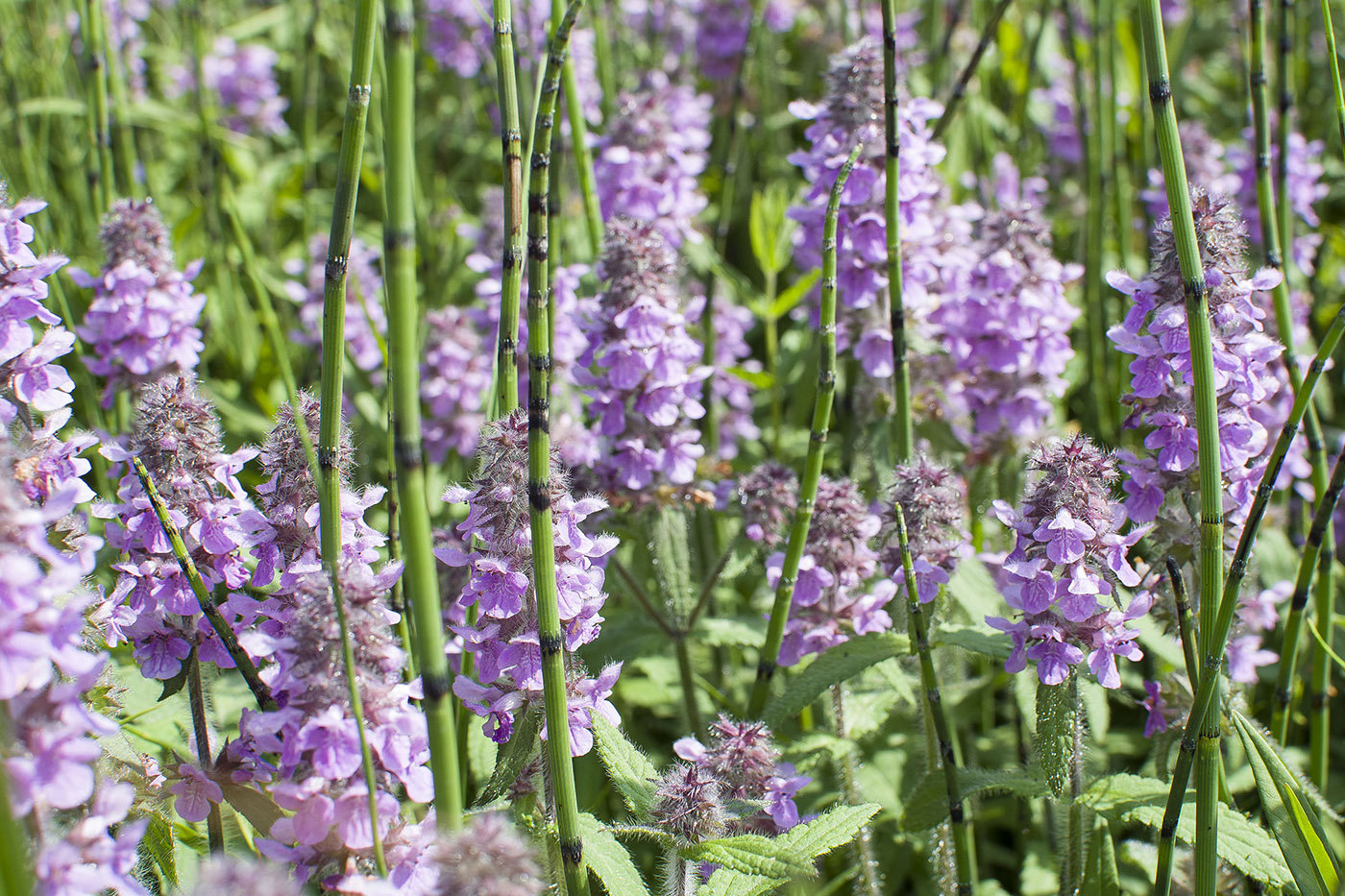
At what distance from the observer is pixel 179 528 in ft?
6.24

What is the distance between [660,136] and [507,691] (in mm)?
2552

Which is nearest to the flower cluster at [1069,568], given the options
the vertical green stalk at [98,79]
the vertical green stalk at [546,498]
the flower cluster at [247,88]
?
the vertical green stalk at [546,498]

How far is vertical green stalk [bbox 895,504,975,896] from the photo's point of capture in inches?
80.7

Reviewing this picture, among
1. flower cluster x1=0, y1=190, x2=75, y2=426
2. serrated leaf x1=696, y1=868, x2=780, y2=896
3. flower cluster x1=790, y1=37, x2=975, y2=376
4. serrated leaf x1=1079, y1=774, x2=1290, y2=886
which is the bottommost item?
serrated leaf x1=1079, y1=774, x2=1290, y2=886

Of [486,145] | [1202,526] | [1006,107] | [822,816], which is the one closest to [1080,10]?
[1006,107]

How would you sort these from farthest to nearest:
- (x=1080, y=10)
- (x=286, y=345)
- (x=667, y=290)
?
(x=1080, y=10) < (x=286, y=345) < (x=667, y=290)

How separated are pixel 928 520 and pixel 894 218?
2.52ft

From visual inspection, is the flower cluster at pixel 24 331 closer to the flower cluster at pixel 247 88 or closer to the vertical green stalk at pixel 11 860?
the vertical green stalk at pixel 11 860

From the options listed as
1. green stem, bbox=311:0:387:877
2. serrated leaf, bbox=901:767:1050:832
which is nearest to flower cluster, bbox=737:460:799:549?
serrated leaf, bbox=901:767:1050:832

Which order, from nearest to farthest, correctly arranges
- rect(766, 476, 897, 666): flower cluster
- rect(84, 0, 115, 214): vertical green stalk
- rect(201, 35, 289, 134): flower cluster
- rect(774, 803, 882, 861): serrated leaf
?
rect(774, 803, 882, 861): serrated leaf → rect(766, 476, 897, 666): flower cluster → rect(84, 0, 115, 214): vertical green stalk → rect(201, 35, 289, 134): flower cluster

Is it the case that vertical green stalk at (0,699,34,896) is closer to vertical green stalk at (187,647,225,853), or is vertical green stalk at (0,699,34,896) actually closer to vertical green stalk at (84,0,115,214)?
vertical green stalk at (187,647,225,853)

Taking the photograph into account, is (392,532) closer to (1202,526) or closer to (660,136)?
(1202,526)

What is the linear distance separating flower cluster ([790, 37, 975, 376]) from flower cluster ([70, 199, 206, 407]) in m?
1.82

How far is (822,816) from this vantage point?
187 centimetres
